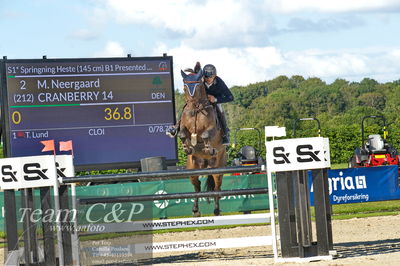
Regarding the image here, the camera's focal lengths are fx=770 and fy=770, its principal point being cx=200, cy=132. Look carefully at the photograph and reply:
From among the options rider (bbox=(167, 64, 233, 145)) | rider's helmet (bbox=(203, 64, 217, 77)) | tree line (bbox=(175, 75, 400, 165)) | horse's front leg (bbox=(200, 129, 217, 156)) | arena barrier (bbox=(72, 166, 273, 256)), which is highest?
tree line (bbox=(175, 75, 400, 165))

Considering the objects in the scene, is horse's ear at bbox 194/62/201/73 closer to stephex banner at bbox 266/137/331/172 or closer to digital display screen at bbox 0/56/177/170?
stephex banner at bbox 266/137/331/172

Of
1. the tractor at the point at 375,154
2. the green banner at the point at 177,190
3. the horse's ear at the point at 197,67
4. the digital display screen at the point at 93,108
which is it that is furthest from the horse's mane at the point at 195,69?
the tractor at the point at 375,154

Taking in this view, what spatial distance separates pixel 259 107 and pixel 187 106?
66.9 metres

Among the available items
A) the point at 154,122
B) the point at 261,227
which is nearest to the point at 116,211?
the point at 261,227

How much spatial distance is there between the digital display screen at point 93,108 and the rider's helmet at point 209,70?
16.2ft

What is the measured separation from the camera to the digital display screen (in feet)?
52.4

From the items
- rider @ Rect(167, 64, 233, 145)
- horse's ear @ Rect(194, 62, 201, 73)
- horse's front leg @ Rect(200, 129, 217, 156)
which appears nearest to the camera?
horse's front leg @ Rect(200, 129, 217, 156)

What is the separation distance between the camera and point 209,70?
1163 cm

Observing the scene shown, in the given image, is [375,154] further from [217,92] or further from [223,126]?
[217,92]

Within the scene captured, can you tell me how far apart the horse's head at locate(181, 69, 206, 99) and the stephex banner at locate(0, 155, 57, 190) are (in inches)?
143

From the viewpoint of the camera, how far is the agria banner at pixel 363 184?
15.9 meters

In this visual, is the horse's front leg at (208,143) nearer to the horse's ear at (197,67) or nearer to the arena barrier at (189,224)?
the horse's ear at (197,67)

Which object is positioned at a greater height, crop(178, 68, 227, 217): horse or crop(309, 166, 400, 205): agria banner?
crop(178, 68, 227, 217): horse

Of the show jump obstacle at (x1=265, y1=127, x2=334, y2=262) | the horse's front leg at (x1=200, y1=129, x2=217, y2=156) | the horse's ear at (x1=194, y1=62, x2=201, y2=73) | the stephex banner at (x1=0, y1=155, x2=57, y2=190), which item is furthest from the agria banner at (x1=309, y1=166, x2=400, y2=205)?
the stephex banner at (x1=0, y1=155, x2=57, y2=190)
